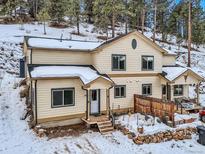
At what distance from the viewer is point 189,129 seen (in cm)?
1560

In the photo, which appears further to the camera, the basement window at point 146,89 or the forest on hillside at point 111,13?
the forest on hillside at point 111,13

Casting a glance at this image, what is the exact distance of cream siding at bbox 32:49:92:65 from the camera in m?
17.3

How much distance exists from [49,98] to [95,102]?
12.5 ft

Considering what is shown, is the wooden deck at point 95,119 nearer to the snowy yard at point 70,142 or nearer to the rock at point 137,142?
the snowy yard at point 70,142

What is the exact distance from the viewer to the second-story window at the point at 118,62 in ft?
63.1

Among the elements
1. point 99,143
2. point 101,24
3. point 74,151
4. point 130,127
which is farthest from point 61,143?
point 101,24

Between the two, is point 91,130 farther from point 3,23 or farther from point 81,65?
point 3,23

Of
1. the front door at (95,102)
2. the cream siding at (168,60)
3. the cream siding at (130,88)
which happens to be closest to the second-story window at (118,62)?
the cream siding at (130,88)

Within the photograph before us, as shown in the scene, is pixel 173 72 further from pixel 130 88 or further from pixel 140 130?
pixel 140 130

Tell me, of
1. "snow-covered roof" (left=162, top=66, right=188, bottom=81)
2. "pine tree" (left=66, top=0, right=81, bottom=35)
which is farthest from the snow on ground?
"pine tree" (left=66, top=0, right=81, bottom=35)

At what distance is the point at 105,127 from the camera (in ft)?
51.9

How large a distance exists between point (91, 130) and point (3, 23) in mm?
40156

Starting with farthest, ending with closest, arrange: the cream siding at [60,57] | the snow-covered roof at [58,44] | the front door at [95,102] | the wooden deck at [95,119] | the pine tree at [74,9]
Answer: the pine tree at [74,9] < the front door at [95,102] < the snow-covered roof at [58,44] < the cream siding at [60,57] < the wooden deck at [95,119]

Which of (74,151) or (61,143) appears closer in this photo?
(74,151)
